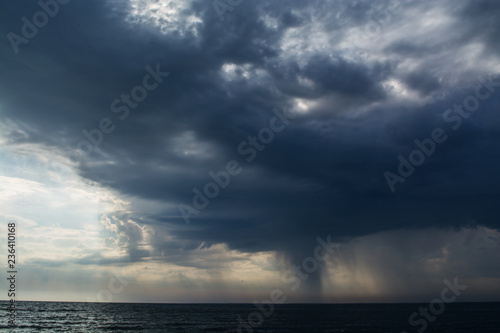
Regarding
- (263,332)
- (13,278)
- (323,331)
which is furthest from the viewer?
(323,331)

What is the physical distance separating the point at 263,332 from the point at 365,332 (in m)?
20.5

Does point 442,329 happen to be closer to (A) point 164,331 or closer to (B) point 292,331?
(B) point 292,331

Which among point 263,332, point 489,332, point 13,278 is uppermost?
point 13,278

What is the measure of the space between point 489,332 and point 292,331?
3845 cm

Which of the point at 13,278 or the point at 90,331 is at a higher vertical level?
the point at 13,278

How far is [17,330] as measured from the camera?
218 ft

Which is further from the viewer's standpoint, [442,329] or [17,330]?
[442,329]

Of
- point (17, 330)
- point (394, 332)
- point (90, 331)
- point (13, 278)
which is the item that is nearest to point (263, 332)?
point (394, 332)

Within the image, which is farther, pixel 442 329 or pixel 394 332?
pixel 442 329

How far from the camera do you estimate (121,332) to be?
68062mm

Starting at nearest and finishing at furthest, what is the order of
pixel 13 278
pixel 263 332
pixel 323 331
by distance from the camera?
pixel 13 278, pixel 263 332, pixel 323 331

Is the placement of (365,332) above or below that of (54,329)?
below

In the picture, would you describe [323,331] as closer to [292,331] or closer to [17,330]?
[292,331]

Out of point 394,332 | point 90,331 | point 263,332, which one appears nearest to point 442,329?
point 394,332
